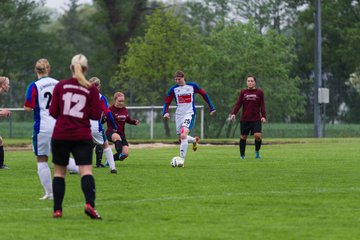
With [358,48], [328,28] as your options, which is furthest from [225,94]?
[328,28]

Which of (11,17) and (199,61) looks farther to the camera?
(11,17)

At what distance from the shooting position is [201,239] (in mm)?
9742

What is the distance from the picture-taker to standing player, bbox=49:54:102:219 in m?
11.2

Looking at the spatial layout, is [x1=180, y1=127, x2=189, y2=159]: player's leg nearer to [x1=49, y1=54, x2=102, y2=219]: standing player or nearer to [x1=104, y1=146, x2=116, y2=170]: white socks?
[x1=104, y1=146, x2=116, y2=170]: white socks

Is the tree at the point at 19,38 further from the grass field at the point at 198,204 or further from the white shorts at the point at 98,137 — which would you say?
the grass field at the point at 198,204

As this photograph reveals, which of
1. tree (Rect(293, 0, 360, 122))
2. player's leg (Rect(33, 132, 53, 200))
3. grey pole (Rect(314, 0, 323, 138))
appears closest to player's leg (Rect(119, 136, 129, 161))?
player's leg (Rect(33, 132, 53, 200))

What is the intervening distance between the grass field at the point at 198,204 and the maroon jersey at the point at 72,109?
1.00 metres

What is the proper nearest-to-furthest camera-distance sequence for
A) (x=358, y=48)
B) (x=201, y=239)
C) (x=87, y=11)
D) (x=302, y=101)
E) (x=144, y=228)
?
(x=201, y=239)
(x=144, y=228)
(x=302, y=101)
(x=358, y=48)
(x=87, y=11)

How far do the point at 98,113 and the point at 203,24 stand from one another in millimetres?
93594

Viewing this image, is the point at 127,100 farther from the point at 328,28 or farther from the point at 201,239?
the point at 201,239

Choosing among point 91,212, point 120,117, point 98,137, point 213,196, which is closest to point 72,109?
point 91,212

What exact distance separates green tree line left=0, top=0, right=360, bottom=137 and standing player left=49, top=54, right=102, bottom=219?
117 feet

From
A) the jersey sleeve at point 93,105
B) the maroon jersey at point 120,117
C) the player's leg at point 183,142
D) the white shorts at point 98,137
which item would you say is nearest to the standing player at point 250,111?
the player's leg at point 183,142

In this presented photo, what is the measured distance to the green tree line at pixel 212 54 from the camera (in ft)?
166
